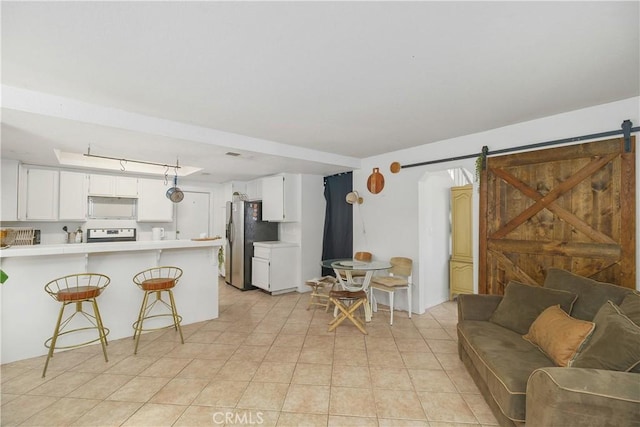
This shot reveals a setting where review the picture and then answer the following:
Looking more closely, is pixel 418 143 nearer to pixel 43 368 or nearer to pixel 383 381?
pixel 383 381

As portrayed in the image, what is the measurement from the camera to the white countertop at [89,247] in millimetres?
2707

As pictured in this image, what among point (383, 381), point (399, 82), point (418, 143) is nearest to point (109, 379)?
point (383, 381)

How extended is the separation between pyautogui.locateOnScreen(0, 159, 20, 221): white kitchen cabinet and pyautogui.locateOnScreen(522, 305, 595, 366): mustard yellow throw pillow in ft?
21.6

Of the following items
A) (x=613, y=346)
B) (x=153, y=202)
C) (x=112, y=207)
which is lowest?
(x=613, y=346)

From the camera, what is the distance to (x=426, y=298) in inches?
182

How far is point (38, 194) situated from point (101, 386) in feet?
12.8

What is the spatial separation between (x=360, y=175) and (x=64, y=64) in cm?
401

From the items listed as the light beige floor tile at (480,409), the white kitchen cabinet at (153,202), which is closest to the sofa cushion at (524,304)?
the light beige floor tile at (480,409)

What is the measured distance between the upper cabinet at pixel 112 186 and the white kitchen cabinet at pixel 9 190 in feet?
3.01

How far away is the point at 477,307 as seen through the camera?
2.86 meters

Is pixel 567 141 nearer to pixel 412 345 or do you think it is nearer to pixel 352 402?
pixel 412 345

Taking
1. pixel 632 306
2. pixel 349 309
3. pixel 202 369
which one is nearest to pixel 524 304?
pixel 632 306

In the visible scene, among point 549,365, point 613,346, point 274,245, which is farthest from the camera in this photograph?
point 274,245

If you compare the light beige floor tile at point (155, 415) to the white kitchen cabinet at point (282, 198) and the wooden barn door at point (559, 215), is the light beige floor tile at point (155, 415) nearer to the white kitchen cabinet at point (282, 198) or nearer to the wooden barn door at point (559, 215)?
the wooden barn door at point (559, 215)
